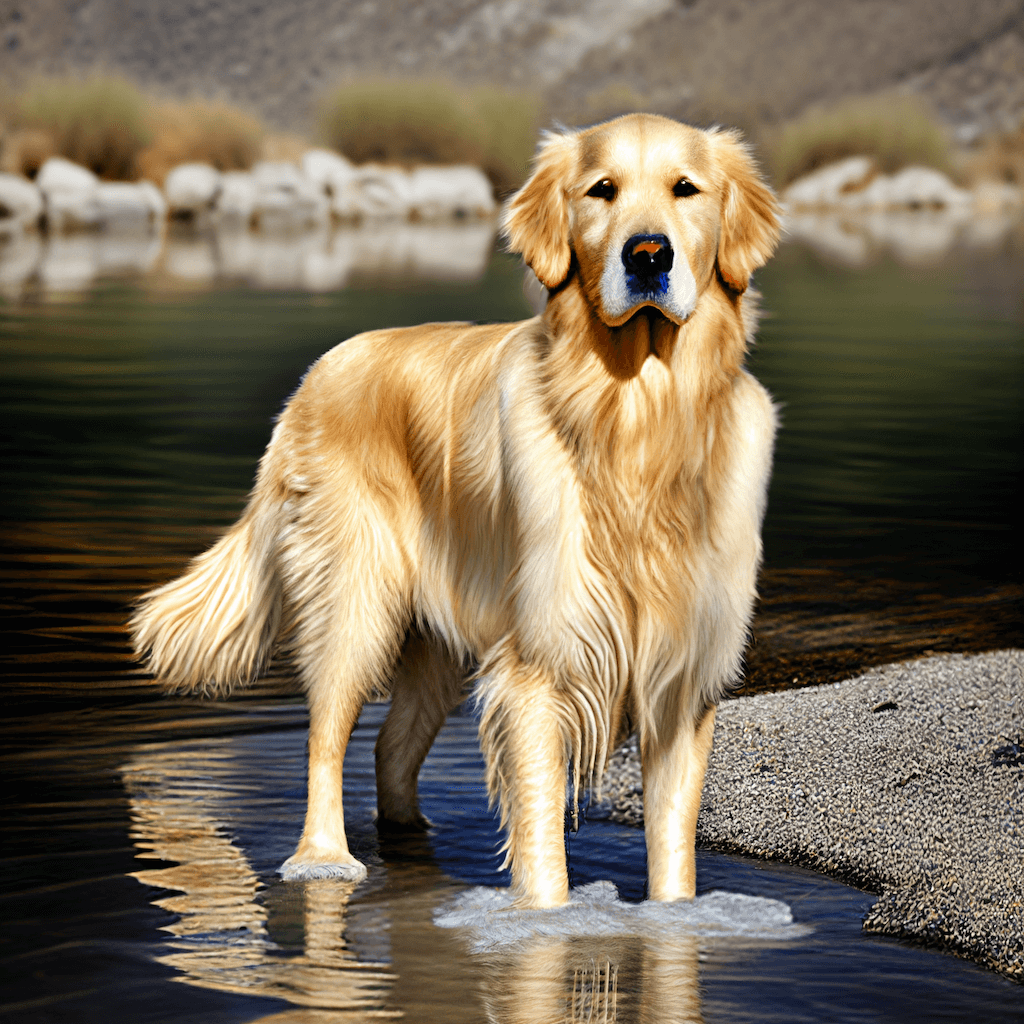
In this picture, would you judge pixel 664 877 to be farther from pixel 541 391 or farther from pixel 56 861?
pixel 56 861

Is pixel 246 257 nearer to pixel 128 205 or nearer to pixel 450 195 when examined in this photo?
pixel 128 205

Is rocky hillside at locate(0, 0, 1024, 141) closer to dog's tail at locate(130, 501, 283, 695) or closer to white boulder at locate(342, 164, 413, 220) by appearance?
white boulder at locate(342, 164, 413, 220)

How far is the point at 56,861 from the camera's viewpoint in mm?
4500

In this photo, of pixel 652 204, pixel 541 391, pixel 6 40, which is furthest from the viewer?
pixel 6 40

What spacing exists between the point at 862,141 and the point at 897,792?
155 feet

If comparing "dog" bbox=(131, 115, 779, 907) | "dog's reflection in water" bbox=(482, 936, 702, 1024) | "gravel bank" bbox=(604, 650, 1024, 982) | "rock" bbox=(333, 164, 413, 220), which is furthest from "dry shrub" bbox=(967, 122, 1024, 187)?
"dog's reflection in water" bbox=(482, 936, 702, 1024)

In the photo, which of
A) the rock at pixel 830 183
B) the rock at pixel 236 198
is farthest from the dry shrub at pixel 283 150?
the rock at pixel 830 183

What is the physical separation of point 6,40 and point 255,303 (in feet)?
238

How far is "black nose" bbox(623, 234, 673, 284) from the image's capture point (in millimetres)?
3666

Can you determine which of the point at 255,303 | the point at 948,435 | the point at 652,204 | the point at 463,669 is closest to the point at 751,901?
the point at 463,669

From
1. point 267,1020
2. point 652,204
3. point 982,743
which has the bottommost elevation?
point 267,1020

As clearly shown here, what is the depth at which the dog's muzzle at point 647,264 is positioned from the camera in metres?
3.67

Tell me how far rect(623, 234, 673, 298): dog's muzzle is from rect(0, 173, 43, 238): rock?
94.7 feet

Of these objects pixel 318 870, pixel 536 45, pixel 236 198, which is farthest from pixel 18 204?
pixel 536 45
